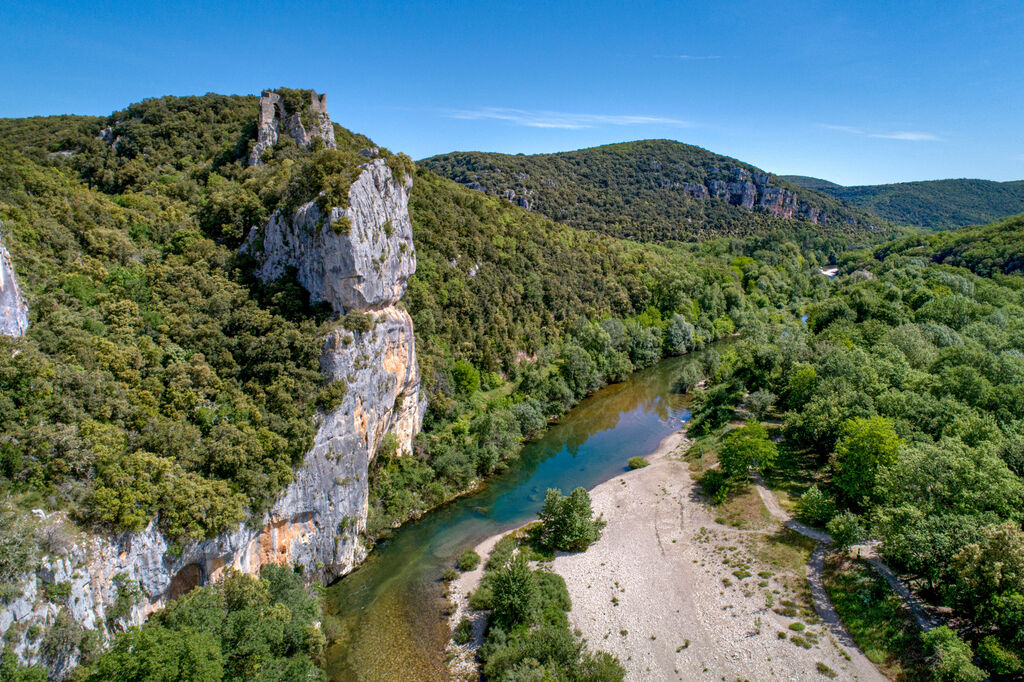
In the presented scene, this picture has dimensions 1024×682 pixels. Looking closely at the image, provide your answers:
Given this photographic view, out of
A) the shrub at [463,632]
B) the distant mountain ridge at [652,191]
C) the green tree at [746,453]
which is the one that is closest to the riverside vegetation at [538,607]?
the shrub at [463,632]

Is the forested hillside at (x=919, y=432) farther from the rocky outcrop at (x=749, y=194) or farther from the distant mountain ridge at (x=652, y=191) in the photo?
the rocky outcrop at (x=749, y=194)

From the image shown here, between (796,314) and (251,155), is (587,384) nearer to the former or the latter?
(251,155)

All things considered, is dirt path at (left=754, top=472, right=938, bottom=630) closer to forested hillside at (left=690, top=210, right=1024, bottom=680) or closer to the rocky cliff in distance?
forested hillside at (left=690, top=210, right=1024, bottom=680)

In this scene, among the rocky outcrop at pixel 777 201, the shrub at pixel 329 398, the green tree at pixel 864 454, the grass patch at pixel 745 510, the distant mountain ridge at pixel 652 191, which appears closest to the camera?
the shrub at pixel 329 398

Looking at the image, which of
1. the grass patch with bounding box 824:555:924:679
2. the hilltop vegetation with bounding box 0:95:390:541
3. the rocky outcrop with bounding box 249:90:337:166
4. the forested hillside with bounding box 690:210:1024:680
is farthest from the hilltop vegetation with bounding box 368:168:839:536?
the grass patch with bounding box 824:555:924:679

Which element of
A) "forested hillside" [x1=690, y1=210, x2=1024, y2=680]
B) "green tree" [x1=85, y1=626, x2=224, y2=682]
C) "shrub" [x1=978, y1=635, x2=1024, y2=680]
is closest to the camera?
"green tree" [x1=85, y1=626, x2=224, y2=682]

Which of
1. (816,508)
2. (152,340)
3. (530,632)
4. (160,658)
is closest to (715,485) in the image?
(816,508)
